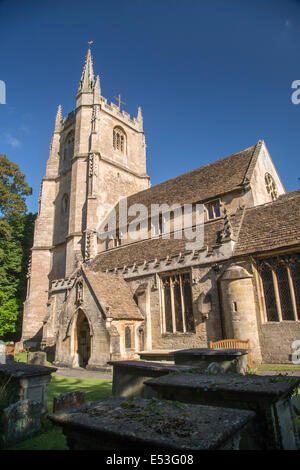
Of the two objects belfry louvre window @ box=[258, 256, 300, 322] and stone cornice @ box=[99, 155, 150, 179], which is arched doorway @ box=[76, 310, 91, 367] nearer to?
belfry louvre window @ box=[258, 256, 300, 322]

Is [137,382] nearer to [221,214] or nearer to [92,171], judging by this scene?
[221,214]

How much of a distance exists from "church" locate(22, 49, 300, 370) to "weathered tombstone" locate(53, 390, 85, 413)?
292 inches

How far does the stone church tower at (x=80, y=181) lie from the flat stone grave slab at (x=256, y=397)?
21323 millimetres

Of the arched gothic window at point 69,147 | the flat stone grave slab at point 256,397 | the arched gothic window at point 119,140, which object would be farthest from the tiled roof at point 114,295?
the arched gothic window at point 119,140

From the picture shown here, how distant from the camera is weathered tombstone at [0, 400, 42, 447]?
4.57 meters

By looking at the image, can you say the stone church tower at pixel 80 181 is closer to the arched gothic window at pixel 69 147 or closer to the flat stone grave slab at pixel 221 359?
the arched gothic window at pixel 69 147

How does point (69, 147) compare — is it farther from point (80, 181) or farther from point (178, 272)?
point (178, 272)

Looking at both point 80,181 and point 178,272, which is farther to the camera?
point 80,181

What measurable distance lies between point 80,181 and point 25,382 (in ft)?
85.5

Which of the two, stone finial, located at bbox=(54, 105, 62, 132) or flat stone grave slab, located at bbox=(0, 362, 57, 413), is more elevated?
stone finial, located at bbox=(54, 105, 62, 132)

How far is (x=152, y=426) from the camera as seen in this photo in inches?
88.7

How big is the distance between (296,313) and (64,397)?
32.3 feet

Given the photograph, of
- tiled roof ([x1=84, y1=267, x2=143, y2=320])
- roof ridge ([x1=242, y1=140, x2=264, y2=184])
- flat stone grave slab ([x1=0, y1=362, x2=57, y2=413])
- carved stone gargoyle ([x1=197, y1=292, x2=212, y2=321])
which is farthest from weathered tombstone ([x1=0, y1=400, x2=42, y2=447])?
roof ridge ([x1=242, y1=140, x2=264, y2=184])

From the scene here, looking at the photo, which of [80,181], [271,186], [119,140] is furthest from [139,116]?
[271,186]
